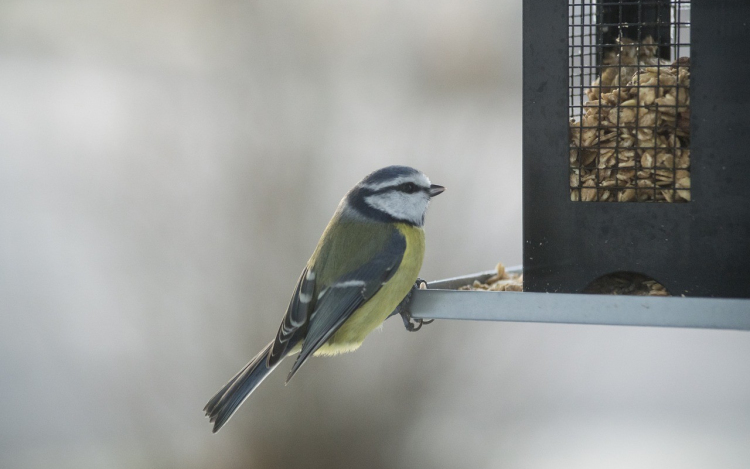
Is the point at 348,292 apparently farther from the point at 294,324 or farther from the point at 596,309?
the point at 596,309

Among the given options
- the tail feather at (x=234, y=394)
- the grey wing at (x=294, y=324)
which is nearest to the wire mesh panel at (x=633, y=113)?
the grey wing at (x=294, y=324)

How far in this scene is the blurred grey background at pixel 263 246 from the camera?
484 centimetres

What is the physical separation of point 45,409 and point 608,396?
4.48 m

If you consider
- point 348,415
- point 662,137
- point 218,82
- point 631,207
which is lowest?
point 348,415

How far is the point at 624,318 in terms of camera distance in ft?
6.86

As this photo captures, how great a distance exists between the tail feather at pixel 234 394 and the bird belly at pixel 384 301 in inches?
11.4

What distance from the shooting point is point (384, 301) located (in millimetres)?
2740

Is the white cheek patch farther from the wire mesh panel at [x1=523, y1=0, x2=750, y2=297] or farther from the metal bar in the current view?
the metal bar

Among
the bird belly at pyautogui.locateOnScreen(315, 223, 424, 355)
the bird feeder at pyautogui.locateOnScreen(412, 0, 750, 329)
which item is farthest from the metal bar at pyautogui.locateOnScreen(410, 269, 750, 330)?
the bird belly at pyautogui.locateOnScreen(315, 223, 424, 355)

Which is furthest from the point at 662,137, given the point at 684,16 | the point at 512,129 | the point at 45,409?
the point at 45,409

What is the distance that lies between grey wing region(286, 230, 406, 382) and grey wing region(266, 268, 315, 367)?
31 millimetres

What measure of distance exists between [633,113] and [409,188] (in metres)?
0.87

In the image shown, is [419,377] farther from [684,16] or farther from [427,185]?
[684,16]

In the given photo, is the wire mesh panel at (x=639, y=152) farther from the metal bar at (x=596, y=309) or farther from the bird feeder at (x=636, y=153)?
the metal bar at (x=596, y=309)
